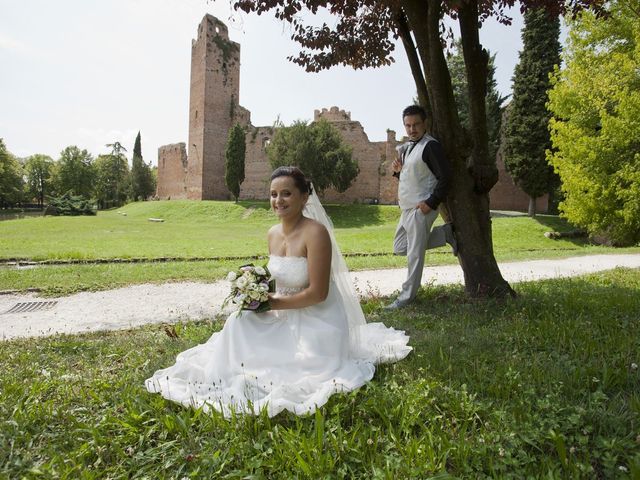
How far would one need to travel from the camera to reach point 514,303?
4.63 meters

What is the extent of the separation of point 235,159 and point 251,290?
103ft

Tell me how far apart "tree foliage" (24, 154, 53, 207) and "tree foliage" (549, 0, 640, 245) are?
7044cm

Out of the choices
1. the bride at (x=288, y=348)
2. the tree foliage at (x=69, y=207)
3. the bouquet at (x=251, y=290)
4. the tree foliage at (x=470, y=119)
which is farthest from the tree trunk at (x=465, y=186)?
the tree foliage at (x=69, y=207)

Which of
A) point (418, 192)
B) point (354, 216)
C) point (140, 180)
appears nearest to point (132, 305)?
point (418, 192)

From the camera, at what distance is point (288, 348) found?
2.98 metres

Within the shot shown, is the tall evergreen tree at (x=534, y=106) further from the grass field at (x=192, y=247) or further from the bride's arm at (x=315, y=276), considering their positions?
the bride's arm at (x=315, y=276)

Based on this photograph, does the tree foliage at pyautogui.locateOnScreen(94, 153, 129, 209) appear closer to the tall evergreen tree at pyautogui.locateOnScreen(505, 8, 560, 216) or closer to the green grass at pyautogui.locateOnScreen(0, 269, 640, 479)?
the tall evergreen tree at pyautogui.locateOnScreen(505, 8, 560, 216)

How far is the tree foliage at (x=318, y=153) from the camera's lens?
1094 inches

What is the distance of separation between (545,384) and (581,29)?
1548 centimetres

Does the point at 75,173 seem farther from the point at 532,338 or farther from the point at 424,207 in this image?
the point at 532,338

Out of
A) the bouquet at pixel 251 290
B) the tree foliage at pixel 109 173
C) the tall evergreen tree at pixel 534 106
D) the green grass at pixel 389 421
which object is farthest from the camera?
the tree foliage at pixel 109 173

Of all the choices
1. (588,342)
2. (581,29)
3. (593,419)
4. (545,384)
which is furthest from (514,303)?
(581,29)

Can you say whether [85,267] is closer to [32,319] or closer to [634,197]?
[32,319]

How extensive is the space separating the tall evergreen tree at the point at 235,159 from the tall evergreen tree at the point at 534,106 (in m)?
19.9
